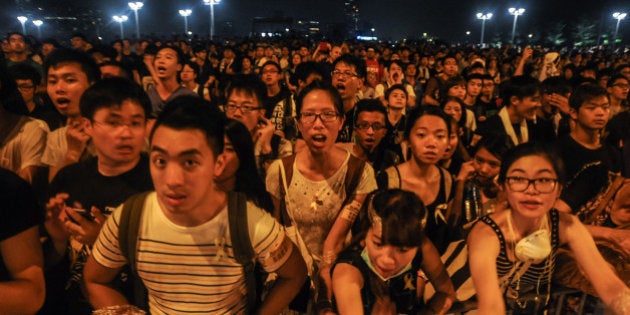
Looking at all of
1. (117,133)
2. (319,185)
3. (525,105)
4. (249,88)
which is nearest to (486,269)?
(319,185)

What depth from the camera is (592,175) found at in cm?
360

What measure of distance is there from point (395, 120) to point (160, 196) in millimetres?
3994

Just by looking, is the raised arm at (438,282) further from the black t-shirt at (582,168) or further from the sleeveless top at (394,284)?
the black t-shirt at (582,168)

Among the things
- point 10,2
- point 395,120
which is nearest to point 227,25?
point 10,2

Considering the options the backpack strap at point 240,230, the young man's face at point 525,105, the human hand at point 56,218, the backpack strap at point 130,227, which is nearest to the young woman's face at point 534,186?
the backpack strap at point 240,230

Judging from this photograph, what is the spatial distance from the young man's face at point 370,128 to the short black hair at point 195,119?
2.27 m

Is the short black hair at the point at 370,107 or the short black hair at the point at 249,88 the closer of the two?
the short black hair at the point at 249,88

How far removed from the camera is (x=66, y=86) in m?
3.57

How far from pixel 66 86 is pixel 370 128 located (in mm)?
2514

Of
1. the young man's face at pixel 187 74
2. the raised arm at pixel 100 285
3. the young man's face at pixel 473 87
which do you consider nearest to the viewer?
the raised arm at pixel 100 285

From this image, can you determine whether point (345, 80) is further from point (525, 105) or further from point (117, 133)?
point (117, 133)

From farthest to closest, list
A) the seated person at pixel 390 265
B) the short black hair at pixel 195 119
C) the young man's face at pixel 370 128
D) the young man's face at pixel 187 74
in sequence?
the young man's face at pixel 187 74 → the young man's face at pixel 370 128 → the seated person at pixel 390 265 → the short black hair at pixel 195 119

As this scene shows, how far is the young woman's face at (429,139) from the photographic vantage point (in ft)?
10.6

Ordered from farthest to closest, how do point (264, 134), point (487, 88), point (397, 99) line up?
point (487, 88) → point (397, 99) → point (264, 134)
